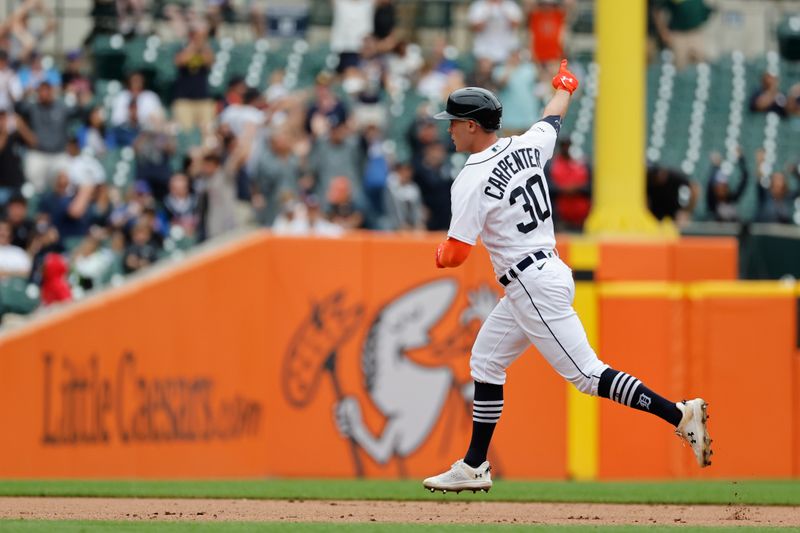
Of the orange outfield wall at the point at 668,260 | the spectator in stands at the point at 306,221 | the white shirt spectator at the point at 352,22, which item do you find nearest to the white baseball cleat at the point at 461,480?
the orange outfield wall at the point at 668,260

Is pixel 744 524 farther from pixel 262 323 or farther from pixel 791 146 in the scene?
pixel 791 146

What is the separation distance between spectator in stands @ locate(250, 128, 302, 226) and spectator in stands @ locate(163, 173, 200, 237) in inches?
22.8

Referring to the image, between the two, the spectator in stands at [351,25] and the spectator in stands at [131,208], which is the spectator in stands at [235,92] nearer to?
the spectator in stands at [351,25]

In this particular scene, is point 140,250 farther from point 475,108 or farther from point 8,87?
point 475,108

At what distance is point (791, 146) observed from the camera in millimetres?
18078

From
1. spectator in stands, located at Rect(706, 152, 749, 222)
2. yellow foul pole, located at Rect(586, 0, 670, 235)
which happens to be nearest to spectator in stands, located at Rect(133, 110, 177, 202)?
yellow foul pole, located at Rect(586, 0, 670, 235)

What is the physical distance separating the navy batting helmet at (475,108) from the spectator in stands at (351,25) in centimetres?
1000

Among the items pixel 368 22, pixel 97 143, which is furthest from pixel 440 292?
pixel 368 22

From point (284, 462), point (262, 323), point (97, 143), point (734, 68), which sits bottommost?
point (284, 462)

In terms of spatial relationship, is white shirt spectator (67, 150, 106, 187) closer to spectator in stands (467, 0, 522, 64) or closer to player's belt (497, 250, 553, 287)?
spectator in stands (467, 0, 522, 64)

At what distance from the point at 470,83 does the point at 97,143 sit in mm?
4012

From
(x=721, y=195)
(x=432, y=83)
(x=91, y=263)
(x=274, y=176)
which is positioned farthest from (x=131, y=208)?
(x=721, y=195)

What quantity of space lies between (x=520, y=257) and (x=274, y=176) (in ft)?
23.1

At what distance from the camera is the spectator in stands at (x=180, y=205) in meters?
14.4
